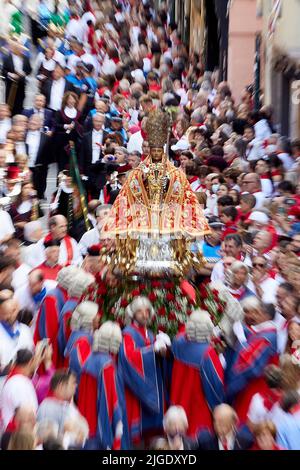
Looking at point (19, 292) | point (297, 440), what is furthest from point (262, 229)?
point (297, 440)

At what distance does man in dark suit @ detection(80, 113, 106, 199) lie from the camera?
41.2 ft

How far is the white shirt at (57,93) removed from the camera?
1368 centimetres

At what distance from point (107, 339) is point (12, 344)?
690mm

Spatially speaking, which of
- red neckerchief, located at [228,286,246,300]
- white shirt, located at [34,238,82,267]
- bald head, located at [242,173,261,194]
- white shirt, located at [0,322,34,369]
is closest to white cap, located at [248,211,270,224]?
bald head, located at [242,173,261,194]

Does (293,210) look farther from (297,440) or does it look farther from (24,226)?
(297,440)

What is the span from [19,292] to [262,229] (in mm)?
2680

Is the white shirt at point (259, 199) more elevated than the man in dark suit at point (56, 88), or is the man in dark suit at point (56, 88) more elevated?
the man in dark suit at point (56, 88)

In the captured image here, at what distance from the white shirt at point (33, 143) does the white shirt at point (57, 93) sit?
113 centimetres

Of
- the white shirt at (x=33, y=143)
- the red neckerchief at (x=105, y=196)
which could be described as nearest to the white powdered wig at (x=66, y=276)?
the red neckerchief at (x=105, y=196)

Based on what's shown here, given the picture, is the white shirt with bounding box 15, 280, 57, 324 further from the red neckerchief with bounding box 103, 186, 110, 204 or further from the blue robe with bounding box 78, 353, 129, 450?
the red neckerchief with bounding box 103, 186, 110, 204

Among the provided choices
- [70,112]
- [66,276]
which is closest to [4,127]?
[70,112]

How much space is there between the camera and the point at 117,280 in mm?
8211

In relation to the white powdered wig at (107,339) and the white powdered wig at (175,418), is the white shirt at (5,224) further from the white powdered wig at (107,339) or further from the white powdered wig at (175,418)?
the white powdered wig at (175,418)

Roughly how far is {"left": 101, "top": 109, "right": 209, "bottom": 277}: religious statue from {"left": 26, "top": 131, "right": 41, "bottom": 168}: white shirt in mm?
3568
